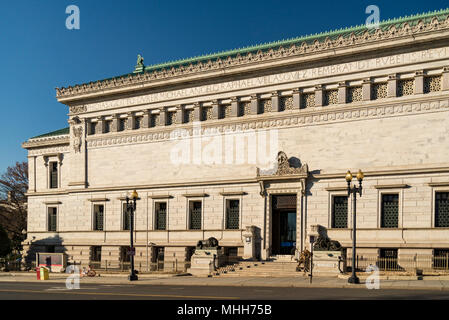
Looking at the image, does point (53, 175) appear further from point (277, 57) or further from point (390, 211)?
point (390, 211)

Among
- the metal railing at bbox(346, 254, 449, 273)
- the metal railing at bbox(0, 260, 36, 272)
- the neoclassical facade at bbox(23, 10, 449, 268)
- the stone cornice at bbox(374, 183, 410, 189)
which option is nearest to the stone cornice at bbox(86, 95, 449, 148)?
the neoclassical facade at bbox(23, 10, 449, 268)

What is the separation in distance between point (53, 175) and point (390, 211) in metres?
32.8

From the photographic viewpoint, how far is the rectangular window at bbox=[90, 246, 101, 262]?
47906 mm

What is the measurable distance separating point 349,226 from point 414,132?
25.0 ft

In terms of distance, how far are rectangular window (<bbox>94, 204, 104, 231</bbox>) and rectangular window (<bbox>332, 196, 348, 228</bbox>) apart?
2187 cm

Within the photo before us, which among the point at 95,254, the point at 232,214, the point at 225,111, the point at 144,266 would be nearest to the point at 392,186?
the point at 232,214

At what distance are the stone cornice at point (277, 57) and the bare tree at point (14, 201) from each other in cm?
2418

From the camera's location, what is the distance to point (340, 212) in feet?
122

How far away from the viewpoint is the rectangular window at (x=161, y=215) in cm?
4494

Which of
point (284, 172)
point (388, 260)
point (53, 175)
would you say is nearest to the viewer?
point (388, 260)

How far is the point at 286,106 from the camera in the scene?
40000 millimetres

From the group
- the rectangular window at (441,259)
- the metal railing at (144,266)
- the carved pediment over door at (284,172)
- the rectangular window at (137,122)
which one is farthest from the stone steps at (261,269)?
the rectangular window at (137,122)

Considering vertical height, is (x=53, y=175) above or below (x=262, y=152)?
below

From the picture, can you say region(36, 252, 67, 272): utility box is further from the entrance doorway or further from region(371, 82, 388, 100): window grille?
region(371, 82, 388, 100): window grille
